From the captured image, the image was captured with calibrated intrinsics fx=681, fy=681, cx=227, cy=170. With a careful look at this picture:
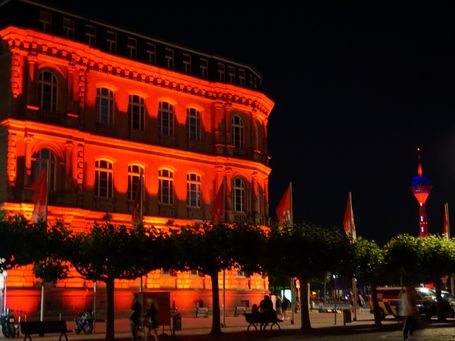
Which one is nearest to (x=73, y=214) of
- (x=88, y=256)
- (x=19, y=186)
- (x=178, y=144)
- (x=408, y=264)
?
(x=19, y=186)

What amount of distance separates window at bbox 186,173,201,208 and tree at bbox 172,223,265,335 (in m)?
20.2

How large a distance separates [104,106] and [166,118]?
5.97 m

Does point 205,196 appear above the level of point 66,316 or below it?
above

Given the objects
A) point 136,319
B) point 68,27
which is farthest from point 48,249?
point 68,27

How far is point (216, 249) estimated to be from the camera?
34.4 m

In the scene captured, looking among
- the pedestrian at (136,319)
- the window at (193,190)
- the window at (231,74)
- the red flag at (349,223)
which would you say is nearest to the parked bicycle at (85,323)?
the pedestrian at (136,319)

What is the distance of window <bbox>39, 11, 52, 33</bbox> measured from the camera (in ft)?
156

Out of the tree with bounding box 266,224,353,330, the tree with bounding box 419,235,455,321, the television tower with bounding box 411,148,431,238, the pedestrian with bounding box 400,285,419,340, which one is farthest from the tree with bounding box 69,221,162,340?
the television tower with bounding box 411,148,431,238

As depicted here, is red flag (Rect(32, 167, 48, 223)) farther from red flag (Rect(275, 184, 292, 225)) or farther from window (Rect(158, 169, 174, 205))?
window (Rect(158, 169, 174, 205))

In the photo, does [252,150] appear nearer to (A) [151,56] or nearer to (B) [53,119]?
(A) [151,56]

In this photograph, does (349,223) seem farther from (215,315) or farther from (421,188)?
(421,188)

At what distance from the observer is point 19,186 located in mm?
44406

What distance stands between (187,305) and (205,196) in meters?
9.21

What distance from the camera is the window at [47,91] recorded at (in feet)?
154
